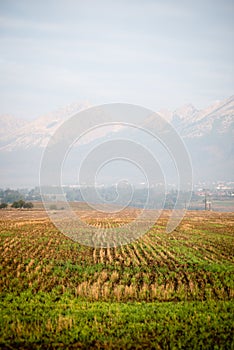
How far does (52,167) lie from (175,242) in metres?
11.5

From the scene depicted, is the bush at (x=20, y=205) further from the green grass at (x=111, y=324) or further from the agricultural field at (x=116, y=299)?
the green grass at (x=111, y=324)

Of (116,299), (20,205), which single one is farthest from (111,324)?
(20,205)

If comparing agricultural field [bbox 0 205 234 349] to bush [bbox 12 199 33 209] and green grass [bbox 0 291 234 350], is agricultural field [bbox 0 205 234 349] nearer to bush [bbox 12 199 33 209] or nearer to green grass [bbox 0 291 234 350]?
green grass [bbox 0 291 234 350]

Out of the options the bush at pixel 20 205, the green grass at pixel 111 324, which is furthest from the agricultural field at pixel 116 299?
the bush at pixel 20 205

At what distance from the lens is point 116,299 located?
45.8ft

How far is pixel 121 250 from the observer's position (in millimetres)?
25500

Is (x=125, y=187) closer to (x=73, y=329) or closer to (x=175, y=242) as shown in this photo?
(x=175, y=242)

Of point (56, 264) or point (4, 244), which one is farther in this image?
point (4, 244)

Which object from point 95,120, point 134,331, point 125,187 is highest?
point 95,120

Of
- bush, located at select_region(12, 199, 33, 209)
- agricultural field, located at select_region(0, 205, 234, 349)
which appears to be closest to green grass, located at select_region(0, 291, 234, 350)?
agricultural field, located at select_region(0, 205, 234, 349)

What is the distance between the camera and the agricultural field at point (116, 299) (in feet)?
33.7

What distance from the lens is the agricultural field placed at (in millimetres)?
10258

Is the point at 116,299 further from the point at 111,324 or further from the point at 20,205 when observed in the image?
the point at 20,205

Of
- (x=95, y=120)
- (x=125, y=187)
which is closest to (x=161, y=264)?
(x=95, y=120)
